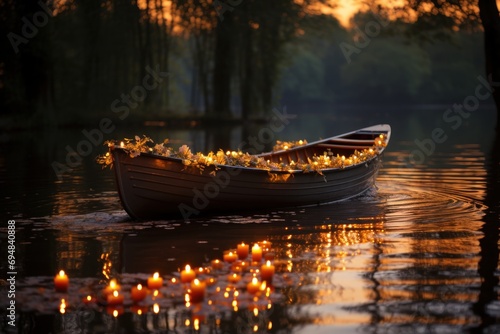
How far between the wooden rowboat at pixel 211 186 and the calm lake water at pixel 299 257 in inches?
10.8

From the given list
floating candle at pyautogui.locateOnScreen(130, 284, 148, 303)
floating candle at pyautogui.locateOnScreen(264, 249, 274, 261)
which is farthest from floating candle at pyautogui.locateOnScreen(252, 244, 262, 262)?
floating candle at pyautogui.locateOnScreen(130, 284, 148, 303)

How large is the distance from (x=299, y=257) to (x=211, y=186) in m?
3.51

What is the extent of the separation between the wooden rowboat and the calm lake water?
0.90ft

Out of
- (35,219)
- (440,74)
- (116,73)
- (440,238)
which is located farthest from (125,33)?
(440,74)

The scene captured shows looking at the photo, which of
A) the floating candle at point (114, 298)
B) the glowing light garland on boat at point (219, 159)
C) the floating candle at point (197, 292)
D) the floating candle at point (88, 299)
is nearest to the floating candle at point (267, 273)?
the floating candle at point (197, 292)

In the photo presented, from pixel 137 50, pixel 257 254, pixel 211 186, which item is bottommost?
pixel 257 254

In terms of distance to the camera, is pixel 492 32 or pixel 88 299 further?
pixel 492 32

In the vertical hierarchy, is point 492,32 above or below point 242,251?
above

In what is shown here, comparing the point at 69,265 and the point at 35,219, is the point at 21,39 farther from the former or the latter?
the point at 69,265

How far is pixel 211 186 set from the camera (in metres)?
13.5

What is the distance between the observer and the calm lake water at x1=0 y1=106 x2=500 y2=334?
7340 millimetres

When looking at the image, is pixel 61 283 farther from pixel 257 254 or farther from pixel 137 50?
pixel 137 50

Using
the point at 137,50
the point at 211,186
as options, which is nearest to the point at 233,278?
the point at 211,186

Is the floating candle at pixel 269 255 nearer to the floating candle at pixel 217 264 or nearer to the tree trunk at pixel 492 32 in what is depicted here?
the floating candle at pixel 217 264
